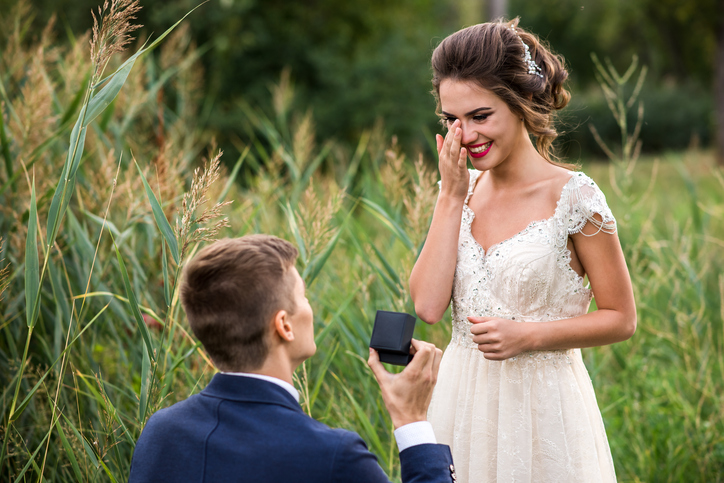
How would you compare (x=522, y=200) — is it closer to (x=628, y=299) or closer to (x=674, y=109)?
(x=628, y=299)

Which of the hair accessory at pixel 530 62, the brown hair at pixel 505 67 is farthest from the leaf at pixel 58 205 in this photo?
the hair accessory at pixel 530 62

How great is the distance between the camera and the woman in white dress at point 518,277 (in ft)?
6.23

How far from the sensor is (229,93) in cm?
1123

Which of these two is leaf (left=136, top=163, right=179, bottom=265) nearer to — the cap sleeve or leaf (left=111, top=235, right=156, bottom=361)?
leaf (left=111, top=235, right=156, bottom=361)

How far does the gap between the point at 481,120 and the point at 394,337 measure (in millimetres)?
788

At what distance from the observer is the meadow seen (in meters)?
1.78

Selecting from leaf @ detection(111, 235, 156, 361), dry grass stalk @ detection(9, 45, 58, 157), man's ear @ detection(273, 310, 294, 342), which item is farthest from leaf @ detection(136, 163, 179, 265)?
dry grass stalk @ detection(9, 45, 58, 157)

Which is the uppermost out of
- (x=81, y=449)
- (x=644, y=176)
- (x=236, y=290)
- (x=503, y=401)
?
(x=644, y=176)

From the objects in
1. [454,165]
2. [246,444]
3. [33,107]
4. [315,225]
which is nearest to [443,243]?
[454,165]

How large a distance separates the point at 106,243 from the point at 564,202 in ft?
6.87

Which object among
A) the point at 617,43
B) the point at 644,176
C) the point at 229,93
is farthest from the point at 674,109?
the point at 229,93

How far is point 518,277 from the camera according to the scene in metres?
1.92

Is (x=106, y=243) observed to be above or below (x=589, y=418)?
above

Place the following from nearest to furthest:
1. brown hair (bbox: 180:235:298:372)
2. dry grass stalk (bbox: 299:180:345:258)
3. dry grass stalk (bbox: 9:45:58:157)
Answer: brown hair (bbox: 180:235:298:372)
dry grass stalk (bbox: 299:180:345:258)
dry grass stalk (bbox: 9:45:58:157)
